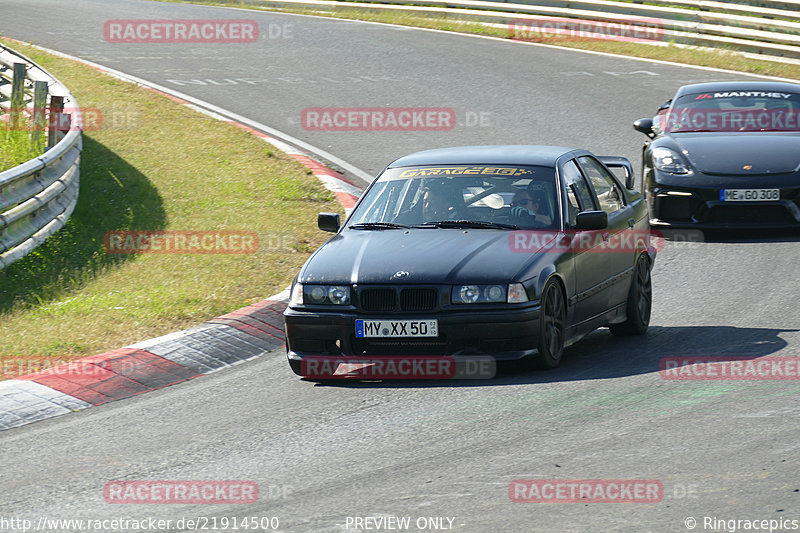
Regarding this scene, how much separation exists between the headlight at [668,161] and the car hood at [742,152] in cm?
9

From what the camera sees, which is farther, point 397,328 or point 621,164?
point 621,164

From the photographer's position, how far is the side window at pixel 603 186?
8.92 m

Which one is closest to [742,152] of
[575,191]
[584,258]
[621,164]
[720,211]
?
[720,211]

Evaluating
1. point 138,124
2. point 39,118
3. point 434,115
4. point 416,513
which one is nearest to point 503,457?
point 416,513

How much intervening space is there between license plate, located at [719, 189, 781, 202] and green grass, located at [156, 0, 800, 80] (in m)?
10.6

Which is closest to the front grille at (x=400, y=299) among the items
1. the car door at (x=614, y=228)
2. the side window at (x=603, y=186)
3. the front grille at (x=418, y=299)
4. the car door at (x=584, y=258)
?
the front grille at (x=418, y=299)

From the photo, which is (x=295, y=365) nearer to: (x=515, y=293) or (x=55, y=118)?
(x=515, y=293)

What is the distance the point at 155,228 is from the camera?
1202cm

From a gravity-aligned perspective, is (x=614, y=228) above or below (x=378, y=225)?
below

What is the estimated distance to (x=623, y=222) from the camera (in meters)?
9.01

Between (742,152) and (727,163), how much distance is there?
0.84ft

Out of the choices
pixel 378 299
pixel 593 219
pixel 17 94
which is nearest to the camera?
pixel 378 299

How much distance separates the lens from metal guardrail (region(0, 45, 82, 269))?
403 inches

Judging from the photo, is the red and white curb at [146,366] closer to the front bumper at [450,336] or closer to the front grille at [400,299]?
the front bumper at [450,336]
